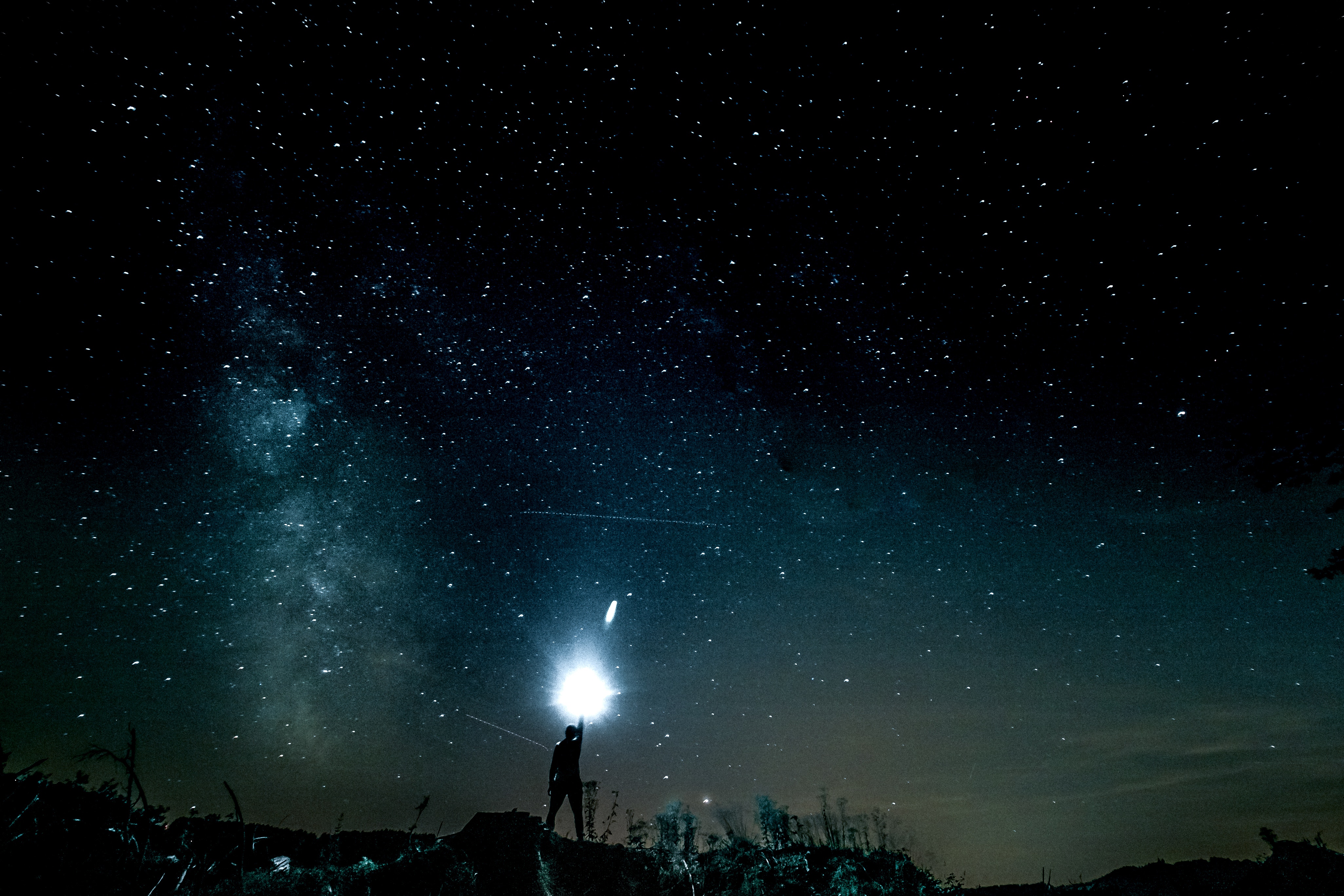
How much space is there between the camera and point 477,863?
6184mm

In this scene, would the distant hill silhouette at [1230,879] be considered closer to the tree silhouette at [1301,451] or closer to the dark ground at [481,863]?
the dark ground at [481,863]

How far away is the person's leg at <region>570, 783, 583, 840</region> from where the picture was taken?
9047 millimetres

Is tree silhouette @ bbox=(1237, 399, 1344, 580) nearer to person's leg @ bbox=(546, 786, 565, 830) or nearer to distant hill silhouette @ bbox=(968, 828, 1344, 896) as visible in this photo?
distant hill silhouette @ bbox=(968, 828, 1344, 896)

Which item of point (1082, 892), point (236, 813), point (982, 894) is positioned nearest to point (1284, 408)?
point (1082, 892)

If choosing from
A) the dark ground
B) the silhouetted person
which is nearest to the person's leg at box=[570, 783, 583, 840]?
the silhouetted person

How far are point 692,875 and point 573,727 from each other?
12.8 ft

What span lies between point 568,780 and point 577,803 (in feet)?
1.27

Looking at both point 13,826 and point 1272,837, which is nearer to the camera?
point 13,826

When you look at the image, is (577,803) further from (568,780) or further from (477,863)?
(477,863)

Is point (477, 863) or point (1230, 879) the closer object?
point (477, 863)

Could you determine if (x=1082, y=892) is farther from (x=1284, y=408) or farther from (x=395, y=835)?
(x=395, y=835)

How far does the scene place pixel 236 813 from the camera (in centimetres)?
282

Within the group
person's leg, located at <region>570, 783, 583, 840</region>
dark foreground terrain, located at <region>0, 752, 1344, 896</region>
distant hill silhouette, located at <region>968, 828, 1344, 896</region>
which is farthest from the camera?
person's leg, located at <region>570, 783, 583, 840</region>

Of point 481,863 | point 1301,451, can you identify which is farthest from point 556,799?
point 1301,451
